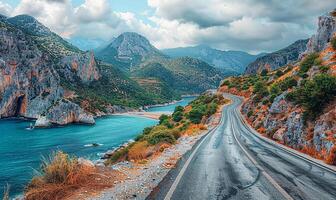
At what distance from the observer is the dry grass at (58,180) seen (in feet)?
30.3

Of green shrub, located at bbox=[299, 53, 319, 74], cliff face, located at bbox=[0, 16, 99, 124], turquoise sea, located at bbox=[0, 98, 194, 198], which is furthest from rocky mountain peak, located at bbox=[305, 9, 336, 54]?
cliff face, located at bbox=[0, 16, 99, 124]

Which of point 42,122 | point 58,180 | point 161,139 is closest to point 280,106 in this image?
point 161,139

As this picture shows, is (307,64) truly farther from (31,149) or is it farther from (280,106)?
(31,149)

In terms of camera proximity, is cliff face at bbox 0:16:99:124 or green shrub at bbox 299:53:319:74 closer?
green shrub at bbox 299:53:319:74

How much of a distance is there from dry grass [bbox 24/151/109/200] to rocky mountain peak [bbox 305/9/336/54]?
6091 centimetres

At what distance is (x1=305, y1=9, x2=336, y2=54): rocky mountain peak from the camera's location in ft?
198

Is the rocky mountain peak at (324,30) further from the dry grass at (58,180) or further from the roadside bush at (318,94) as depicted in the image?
the dry grass at (58,180)

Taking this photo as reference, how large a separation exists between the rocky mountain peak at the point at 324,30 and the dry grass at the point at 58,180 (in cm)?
6091

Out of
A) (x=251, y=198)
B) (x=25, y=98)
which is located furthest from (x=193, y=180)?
(x=25, y=98)

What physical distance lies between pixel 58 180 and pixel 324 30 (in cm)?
6668

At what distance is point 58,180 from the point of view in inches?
398

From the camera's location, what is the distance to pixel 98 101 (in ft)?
627

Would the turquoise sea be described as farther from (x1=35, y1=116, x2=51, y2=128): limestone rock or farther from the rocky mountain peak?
the rocky mountain peak

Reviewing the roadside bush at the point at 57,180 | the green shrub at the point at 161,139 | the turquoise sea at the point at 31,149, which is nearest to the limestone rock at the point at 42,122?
the turquoise sea at the point at 31,149
